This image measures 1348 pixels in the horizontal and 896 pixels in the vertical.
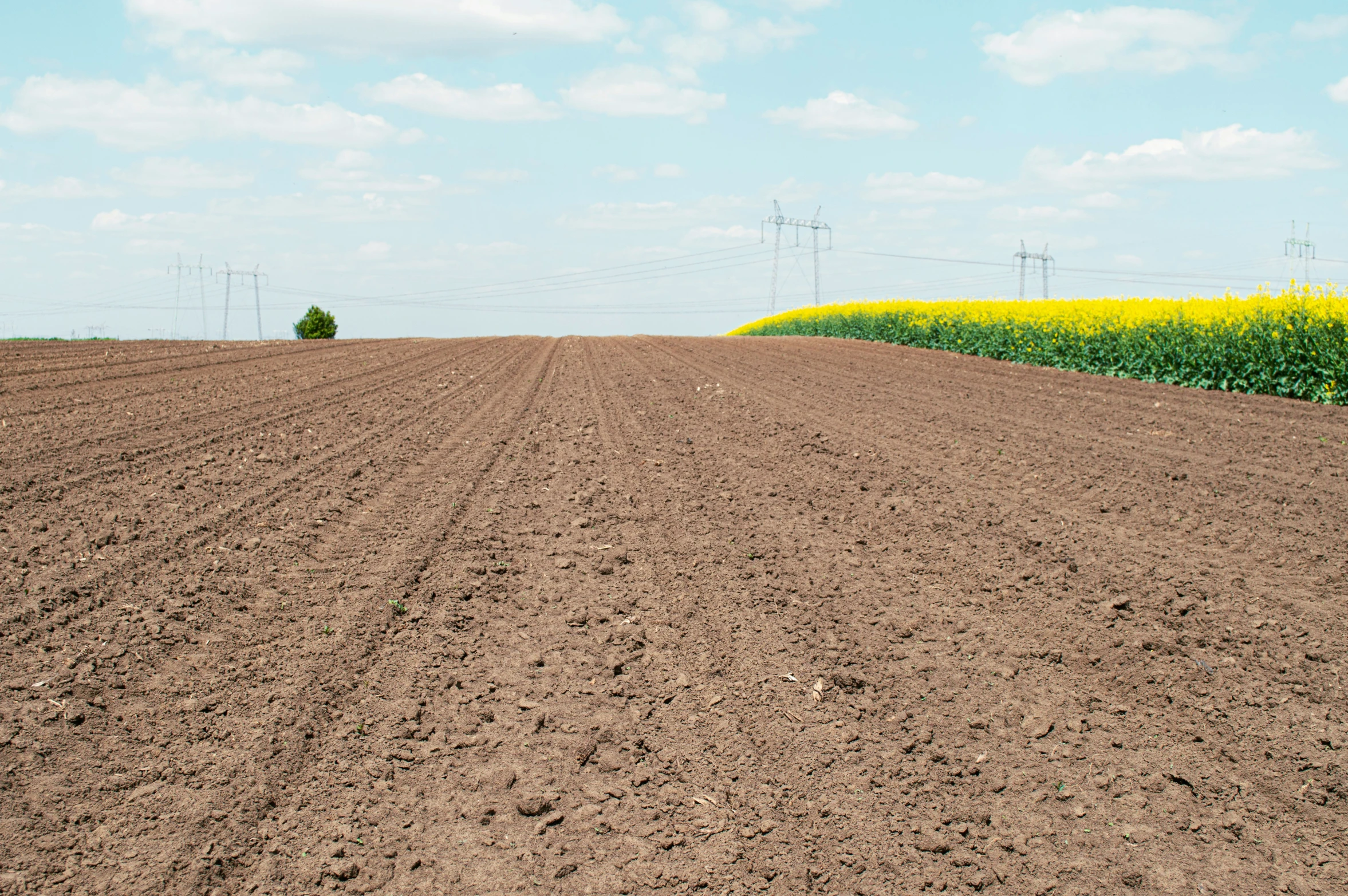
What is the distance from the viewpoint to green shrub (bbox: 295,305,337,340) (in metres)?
41.5

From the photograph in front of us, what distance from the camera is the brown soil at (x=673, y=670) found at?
10.5 feet

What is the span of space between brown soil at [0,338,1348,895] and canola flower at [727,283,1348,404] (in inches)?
231

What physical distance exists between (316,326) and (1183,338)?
36.6 meters

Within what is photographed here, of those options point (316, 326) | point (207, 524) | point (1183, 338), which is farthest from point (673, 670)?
point (316, 326)

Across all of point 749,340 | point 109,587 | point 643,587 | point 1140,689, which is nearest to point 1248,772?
point 1140,689

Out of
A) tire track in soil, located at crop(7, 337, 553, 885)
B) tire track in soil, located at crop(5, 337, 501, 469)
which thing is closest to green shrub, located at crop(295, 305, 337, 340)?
tire track in soil, located at crop(5, 337, 501, 469)

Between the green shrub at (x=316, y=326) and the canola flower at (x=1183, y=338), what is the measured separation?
28835 mm

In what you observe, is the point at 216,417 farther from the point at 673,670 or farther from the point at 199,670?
the point at 673,670

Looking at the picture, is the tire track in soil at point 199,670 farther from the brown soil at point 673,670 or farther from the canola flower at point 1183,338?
the canola flower at point 1183,338

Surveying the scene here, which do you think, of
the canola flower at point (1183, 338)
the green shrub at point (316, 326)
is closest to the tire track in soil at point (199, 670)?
the canola flower at point (1183, 338)

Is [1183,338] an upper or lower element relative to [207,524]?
upper

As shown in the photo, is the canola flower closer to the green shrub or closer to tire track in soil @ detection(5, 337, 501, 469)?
tire track in soil @ detection(5, 337, 501, 469)

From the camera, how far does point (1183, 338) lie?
16625mm

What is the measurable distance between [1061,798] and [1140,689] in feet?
3.73
